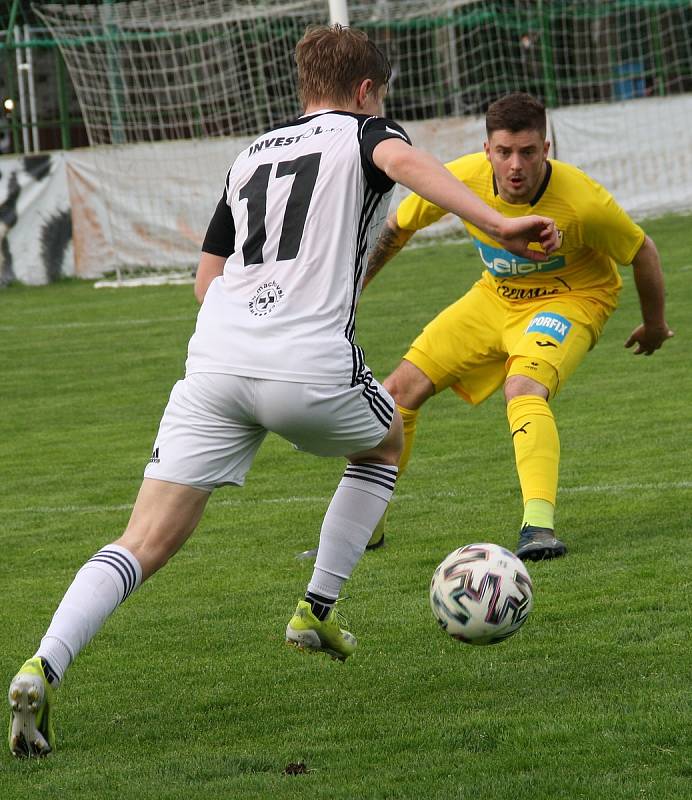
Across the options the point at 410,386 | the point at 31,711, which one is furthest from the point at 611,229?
the point at 31,711

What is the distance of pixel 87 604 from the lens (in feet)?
12.5

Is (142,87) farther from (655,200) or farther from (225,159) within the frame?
(655,200)

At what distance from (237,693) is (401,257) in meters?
15.7

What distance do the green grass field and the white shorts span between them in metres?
0.74

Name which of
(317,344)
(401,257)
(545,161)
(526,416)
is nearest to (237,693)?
(317,344)

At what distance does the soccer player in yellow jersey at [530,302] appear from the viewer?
618cm

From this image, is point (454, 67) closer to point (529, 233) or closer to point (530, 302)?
point (530, 302)

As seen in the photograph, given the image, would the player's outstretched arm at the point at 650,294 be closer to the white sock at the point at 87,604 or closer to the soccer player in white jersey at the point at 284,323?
the soccer player in white jersey at the point at 284,323

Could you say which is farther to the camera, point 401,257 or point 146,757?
point 401,257

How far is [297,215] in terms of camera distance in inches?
156

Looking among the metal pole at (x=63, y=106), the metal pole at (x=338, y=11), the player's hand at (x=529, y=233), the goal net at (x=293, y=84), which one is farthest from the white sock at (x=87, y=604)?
the metal pole at (x=63, y=106)

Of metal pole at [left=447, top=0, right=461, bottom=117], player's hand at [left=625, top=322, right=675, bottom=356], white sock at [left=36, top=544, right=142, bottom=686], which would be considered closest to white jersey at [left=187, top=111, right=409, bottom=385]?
white sock at [left=36, top=544, right=142, bottom=686]

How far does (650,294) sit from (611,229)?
1.13 ft

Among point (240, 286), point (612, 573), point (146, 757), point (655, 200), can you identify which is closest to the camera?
point (146, 757)
